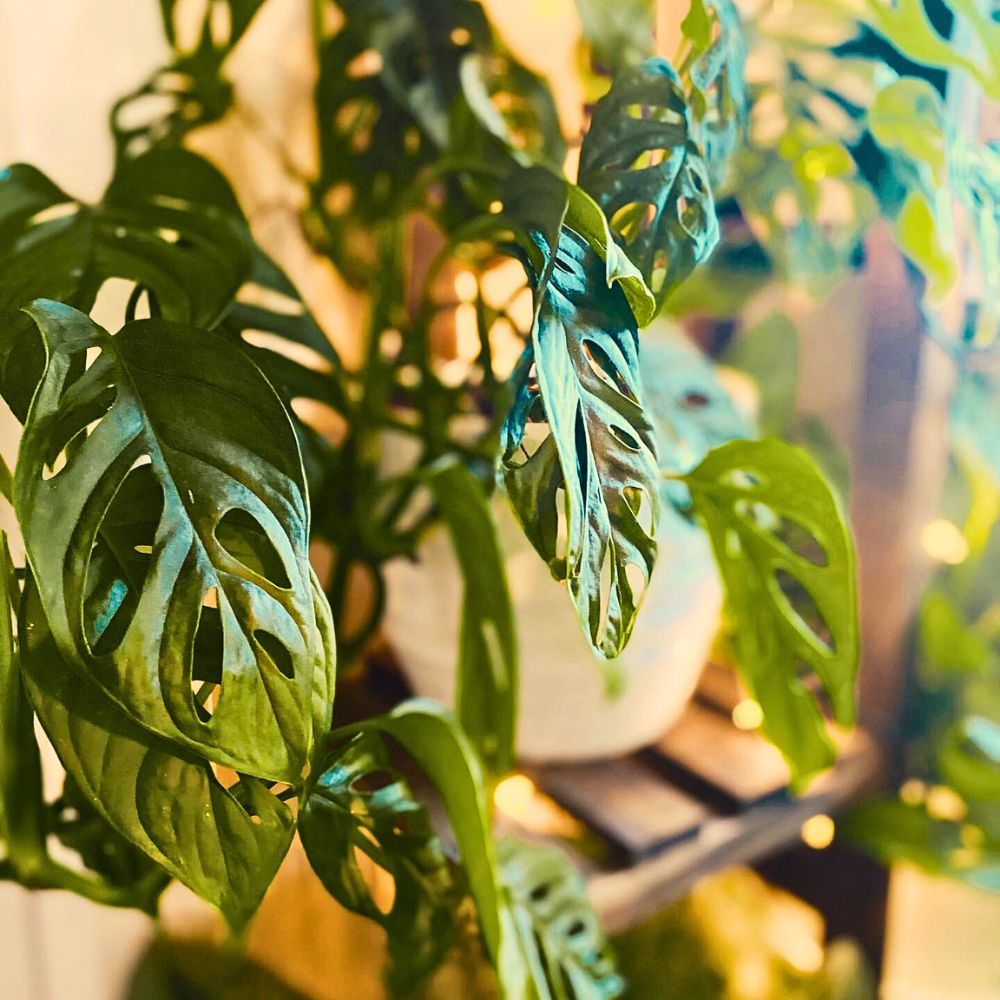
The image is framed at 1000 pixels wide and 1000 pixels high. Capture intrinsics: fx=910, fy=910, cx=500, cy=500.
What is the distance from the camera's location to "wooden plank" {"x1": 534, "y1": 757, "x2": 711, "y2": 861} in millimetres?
736

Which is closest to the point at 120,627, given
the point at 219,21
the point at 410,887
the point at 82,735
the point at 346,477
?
the point at 82,735

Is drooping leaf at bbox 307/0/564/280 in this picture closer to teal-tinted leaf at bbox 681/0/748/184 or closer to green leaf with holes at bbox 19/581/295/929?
teal-tinted leaf at bbox 681/0/748/184

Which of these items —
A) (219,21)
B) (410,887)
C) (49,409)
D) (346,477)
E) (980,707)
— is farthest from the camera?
(980,707)

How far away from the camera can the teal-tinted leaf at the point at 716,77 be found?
1.38ft

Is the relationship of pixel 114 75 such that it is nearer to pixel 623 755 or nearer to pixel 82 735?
pixel 82 735

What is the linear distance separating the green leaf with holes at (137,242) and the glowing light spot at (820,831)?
0.79 m

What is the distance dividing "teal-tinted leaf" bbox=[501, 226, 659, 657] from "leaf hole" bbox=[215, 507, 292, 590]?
0.25ft

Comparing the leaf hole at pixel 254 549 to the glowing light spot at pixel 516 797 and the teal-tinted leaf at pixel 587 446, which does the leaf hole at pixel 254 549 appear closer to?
the teal-tinted leaf at pixel 587 446

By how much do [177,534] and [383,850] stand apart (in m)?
0.22

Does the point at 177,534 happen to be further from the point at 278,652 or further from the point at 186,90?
the point at 186,90

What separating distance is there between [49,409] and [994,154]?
0.55 meters

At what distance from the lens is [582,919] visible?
598 mm

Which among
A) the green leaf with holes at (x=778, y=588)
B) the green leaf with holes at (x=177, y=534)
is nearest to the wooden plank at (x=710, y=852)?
the green leaf with holes at (x=778, y=588)

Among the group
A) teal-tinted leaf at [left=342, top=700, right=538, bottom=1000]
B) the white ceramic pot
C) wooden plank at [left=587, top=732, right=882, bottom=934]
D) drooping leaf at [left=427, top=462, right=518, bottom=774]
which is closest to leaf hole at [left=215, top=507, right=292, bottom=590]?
teal-tinted leaf at [left=342, top=700, right=538, bottom=1000]
